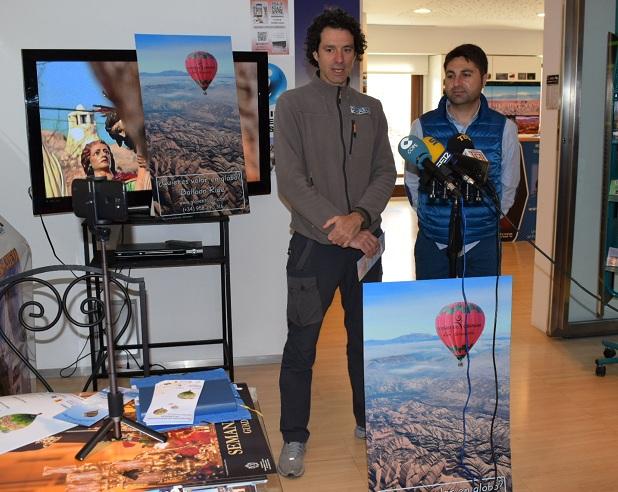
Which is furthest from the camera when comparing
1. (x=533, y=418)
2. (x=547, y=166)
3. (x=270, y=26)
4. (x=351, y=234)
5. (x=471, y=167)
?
(x=547, y=166)

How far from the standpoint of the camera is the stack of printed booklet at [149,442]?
1.03 metres

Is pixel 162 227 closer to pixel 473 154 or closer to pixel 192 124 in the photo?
pixel 192 124

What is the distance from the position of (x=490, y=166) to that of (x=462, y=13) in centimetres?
746

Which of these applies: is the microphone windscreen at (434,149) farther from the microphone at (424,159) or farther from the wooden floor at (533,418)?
the wooden floor at (533,418)

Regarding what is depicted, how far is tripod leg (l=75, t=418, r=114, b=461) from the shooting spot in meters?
1.07

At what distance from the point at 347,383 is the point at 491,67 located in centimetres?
848

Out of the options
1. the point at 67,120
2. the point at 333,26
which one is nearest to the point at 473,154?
the point at 333,26

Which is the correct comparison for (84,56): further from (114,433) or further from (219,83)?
(114,433)

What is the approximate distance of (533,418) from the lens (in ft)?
9.30

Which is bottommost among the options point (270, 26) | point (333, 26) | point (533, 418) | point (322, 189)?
point (533, 418)

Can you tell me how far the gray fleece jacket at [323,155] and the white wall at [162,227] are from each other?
1068 millimetres

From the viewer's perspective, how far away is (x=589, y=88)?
3729 millimetres

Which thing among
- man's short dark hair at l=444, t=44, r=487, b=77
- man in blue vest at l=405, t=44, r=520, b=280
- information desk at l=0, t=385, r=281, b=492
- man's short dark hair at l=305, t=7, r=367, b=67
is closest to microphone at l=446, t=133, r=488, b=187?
man in blue vest at l=405, t=44, r=520, b=280

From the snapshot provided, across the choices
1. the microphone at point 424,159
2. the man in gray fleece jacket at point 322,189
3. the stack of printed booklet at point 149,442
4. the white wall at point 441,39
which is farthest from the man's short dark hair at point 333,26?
the white wall at point 441,39
